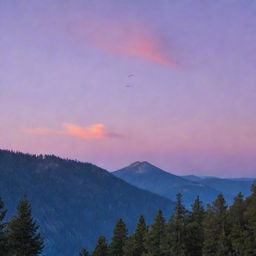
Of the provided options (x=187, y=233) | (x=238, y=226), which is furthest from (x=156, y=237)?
(x=238, y=226)

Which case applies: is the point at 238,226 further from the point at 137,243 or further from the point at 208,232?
the point at 137,243

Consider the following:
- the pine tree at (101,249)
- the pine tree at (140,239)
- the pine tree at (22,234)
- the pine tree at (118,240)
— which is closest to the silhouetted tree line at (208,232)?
the pine tree at (101,249)

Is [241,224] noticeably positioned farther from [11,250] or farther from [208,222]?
[11,250]

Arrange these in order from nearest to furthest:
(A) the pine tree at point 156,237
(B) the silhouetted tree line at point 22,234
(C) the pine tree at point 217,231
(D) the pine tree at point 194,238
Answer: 1. (B) the silhouetted tree line at point 22,234
2. (C) the pine tree at point 217,231
3. (D) the pine tree at point 194,238
4. (A) the pine tree at point 156,237

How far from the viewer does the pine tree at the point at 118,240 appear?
214 feet

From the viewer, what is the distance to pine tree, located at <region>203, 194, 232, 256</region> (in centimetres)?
4881

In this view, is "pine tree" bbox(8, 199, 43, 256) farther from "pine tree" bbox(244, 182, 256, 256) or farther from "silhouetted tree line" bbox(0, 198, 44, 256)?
"pine tree" bbox(244, 182, 256, 256)

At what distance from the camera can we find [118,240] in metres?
66.2

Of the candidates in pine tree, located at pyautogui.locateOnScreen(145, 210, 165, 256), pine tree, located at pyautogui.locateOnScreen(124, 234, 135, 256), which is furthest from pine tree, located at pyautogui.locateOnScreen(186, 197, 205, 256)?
pine tree, located at pyautogui.locateOnScreen(124, 234, 135, 256)

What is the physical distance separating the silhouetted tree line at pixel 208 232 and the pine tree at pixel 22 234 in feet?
54.4

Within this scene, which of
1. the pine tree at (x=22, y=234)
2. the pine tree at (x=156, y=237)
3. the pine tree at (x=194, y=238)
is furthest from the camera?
the pine tree at (x=156, y=237)

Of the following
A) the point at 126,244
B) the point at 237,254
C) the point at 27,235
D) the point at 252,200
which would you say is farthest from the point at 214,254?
the point at 27,235

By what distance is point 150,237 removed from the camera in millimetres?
57594

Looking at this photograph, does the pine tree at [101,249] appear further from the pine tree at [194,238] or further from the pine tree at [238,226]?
the pine tree at [238,226]
